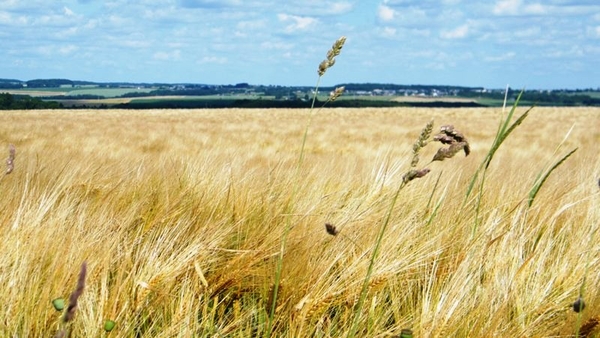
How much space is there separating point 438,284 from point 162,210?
1.11 m

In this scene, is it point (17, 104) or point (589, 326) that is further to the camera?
point (17, 104)

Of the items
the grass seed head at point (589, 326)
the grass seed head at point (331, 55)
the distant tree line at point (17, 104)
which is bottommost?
the distant tree line at point (17, 104)

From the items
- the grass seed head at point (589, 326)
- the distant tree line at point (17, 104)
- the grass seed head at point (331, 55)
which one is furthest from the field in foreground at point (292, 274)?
the distant tree line at point (17, 104)

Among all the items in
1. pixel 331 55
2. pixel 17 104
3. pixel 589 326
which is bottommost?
pixel 17 104

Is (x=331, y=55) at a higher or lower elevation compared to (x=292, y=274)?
higher

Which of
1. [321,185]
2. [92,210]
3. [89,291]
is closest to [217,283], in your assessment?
[89,291]

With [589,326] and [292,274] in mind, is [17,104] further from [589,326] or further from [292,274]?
[589,326]

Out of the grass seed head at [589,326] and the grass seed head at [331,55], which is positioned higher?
the grass seed head at [331,55]

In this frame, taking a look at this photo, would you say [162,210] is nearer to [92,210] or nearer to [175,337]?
[92,210]

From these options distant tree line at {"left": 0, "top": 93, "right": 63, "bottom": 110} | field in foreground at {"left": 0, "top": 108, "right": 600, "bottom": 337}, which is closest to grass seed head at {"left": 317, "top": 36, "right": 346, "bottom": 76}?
field in foreground at {"left": 0, "top": 108, "right": 600, "bottom": 337}

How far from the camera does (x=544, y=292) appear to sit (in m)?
1.66

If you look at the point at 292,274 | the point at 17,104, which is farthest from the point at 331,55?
the point at 17,104

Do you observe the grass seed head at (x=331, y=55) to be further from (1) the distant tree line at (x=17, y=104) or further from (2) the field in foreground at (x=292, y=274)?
(1) the distant tree line at (x=17, y=104)

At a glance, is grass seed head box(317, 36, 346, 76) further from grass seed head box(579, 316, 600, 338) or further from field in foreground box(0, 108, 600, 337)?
grass seed head box(579, 316, 600, 338)
